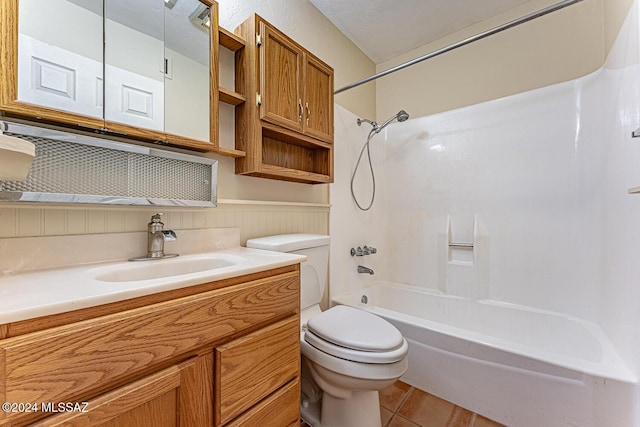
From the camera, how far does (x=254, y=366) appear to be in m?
0.83

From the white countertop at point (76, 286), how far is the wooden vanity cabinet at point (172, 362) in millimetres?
25

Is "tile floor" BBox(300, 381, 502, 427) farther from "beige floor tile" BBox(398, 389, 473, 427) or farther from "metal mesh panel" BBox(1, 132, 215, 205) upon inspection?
"metal mesh panel" BBox(1, 132, 215, 205)

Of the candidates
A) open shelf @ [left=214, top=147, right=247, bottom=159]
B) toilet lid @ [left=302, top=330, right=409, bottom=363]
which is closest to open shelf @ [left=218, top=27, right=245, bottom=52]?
open shelf @ [left=214, top=147, right=247, bottom=159]

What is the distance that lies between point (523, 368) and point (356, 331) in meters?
0.85

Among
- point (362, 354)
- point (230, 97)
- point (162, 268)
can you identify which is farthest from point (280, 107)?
point (362, 354)

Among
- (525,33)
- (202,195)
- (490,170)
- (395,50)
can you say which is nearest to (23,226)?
(202,195)

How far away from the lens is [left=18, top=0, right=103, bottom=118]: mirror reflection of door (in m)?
0.75

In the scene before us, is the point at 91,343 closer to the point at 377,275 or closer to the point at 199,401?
the point at 199,401

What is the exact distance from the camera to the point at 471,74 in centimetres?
206

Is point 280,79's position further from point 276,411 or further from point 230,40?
point 276,411

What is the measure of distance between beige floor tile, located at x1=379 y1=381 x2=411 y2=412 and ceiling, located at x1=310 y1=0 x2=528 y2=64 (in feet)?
7.98

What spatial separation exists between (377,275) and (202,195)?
171cm

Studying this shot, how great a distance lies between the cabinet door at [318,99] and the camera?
1.52 m

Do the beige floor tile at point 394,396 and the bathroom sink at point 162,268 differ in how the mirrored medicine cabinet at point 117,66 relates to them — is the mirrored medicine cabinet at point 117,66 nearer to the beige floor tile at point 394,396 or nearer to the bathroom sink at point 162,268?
the bathroom sink at point 162,268
